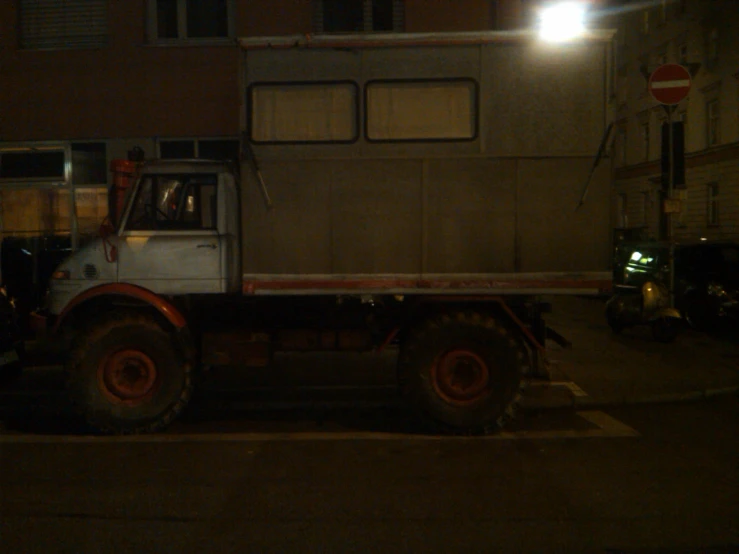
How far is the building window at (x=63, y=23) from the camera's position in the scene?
14.7m

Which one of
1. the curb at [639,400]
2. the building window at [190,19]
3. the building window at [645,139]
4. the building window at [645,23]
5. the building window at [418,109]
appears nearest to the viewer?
the building window at [418,109]

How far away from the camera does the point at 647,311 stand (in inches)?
499

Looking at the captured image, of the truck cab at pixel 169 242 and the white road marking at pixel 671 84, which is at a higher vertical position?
the white road marking at pixel 671 84

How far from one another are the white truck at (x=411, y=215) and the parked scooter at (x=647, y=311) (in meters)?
5.27

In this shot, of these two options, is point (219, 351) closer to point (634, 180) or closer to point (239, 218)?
point (239, 218)

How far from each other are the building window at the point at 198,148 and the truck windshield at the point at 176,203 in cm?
671

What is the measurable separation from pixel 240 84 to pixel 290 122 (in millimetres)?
575

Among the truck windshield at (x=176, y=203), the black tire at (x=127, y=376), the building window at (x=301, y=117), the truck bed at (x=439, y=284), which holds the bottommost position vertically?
the black tire at (x=127, y=376)

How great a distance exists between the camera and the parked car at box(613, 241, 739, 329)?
14.3 meters

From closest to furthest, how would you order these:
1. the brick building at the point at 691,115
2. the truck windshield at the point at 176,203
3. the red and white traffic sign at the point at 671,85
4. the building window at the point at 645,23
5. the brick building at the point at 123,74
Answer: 1. the truck windshield at the point at 176,203
2. the red and white traffic sign at the point at 671,85
3. the brick building at the point at 123,74
4. the brick building at the point at 691,115
5. the building window at the point at 645,23

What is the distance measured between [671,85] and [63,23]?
33.5ft

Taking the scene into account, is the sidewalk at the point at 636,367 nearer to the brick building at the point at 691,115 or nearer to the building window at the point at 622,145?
the brick building at the point at 691,115

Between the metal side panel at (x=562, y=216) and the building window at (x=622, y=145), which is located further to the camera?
the building window at (x=622, y=145)

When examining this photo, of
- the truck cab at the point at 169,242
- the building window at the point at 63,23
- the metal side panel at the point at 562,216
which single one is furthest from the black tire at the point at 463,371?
the building window at the point at 63,23
